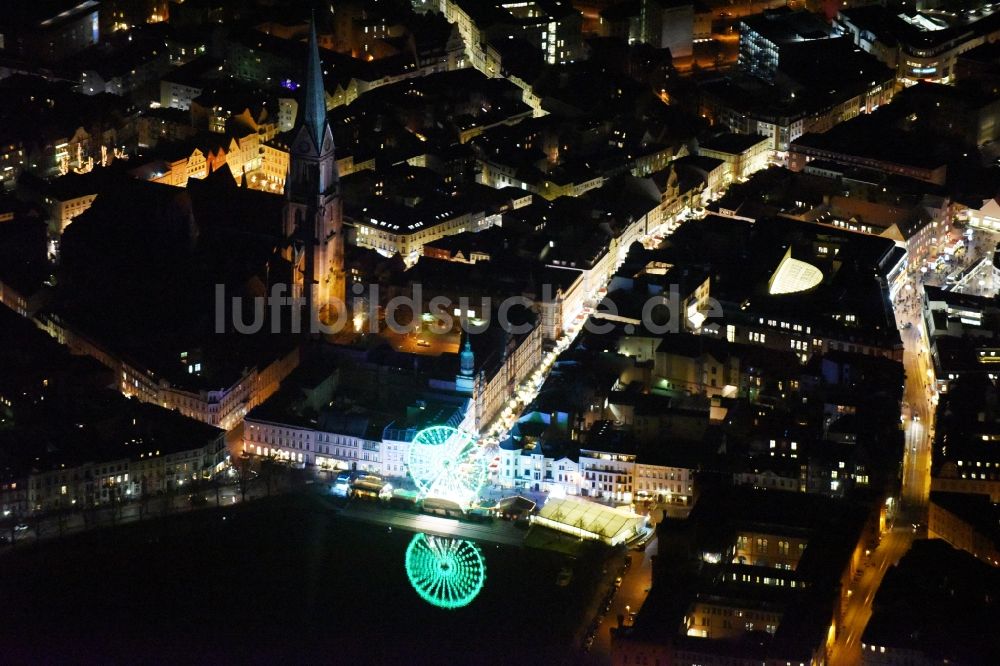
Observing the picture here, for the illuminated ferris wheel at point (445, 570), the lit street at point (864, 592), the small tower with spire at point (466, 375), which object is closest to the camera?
the lit street at point (864, 592)

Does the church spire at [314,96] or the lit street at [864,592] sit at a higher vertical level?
the church spire at [314,96]

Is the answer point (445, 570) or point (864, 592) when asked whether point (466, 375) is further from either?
point (864, 592)

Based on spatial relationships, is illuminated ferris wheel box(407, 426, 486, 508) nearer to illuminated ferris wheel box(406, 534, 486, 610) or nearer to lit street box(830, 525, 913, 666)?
illuminated ferris wheel box(406, 534, 486, 610)

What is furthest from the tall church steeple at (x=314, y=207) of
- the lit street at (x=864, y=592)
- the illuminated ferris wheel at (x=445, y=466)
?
the lit street at (x=864, y=592)

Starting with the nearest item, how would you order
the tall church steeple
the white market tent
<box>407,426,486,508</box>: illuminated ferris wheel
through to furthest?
the white market tent, <box>407,426,486,508</box>: illuminated ferris wheel, the tall church steeple

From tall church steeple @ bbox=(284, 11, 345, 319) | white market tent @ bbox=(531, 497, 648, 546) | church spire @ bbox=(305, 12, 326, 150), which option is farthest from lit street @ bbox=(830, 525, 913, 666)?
church spire @ bbox=(305, 12, 326, 150)

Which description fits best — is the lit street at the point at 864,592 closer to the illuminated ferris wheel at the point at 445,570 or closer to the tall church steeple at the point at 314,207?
the illuminated ferris wheel at the point at 445,570

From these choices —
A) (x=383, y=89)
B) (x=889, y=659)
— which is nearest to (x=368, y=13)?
(x=383, y=89)
